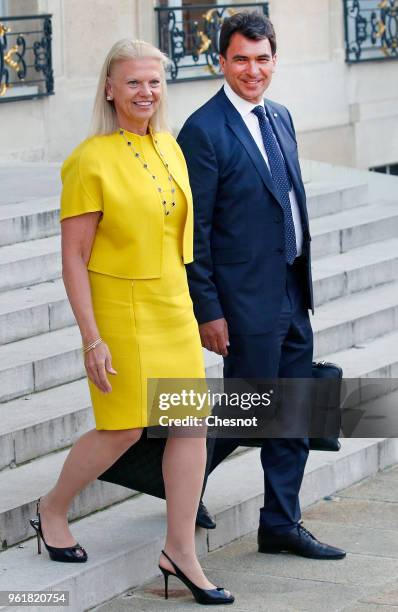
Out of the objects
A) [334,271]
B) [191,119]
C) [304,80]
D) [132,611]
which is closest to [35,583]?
[132,611]

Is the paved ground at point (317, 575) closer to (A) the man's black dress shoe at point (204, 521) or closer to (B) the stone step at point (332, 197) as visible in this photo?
(A) the man's black dress shoe at point (204, 521)

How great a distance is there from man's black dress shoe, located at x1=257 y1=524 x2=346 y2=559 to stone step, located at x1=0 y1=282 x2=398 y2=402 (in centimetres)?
156

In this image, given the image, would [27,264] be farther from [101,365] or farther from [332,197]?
[332,197]

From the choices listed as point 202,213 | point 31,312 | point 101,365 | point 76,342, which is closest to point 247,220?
point 202,213

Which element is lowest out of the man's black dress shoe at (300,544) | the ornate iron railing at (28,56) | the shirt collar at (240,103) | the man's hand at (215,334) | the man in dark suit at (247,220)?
the man's black dress shoe at (300,544)

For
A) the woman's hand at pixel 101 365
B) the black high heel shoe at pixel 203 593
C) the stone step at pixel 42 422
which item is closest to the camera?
the woman's hand at pixel 101 365

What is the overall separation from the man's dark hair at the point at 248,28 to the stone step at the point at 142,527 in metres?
1.81

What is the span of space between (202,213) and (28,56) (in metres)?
7.15

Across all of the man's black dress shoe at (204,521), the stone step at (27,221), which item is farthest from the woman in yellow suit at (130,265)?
the stone step at (27,221)

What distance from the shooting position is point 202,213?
5.05 metres

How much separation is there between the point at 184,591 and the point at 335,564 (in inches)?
25.8

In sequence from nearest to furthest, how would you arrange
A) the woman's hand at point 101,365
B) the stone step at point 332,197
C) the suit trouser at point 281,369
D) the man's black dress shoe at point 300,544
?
the woman's hand at point 101,365 < the suit trouser at point 281,369 < the man's black dress shoe at point 300,544 < the stone step at point 332,197

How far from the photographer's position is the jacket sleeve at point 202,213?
5.05 m

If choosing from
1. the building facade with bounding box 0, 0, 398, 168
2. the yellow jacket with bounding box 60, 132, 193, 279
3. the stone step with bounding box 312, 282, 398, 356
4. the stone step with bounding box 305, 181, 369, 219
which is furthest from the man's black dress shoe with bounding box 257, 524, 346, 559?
the building facade with bounding box 0, 0, 398, 168
